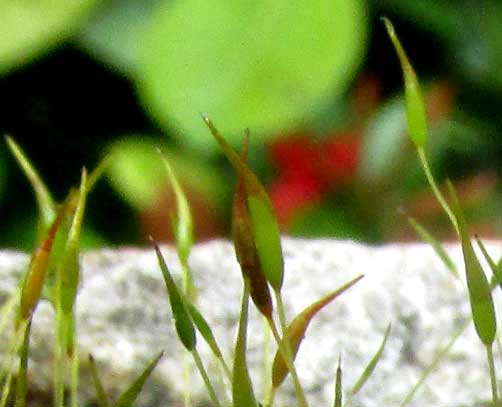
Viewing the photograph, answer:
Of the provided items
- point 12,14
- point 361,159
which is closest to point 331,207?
point 361,159

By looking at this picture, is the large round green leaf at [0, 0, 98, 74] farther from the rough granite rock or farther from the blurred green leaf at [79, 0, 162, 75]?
the rough granite rock

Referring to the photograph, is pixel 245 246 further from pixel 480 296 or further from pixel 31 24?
pixel 31 24

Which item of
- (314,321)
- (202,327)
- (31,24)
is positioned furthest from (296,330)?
(31,24)

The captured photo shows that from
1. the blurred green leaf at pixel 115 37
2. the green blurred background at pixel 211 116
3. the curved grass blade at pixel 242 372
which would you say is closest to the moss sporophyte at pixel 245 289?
the curved grass blade at pixel 242 372

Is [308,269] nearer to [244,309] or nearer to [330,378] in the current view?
[330,378]

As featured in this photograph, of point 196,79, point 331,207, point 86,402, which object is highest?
point 196,79

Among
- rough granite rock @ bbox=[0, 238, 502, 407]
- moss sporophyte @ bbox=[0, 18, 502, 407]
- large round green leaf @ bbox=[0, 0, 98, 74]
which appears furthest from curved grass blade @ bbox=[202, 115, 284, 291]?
large round green leaf @ bbox=[0, 0, 98, 74]

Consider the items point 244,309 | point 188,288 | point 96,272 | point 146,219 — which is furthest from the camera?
point 146,219
